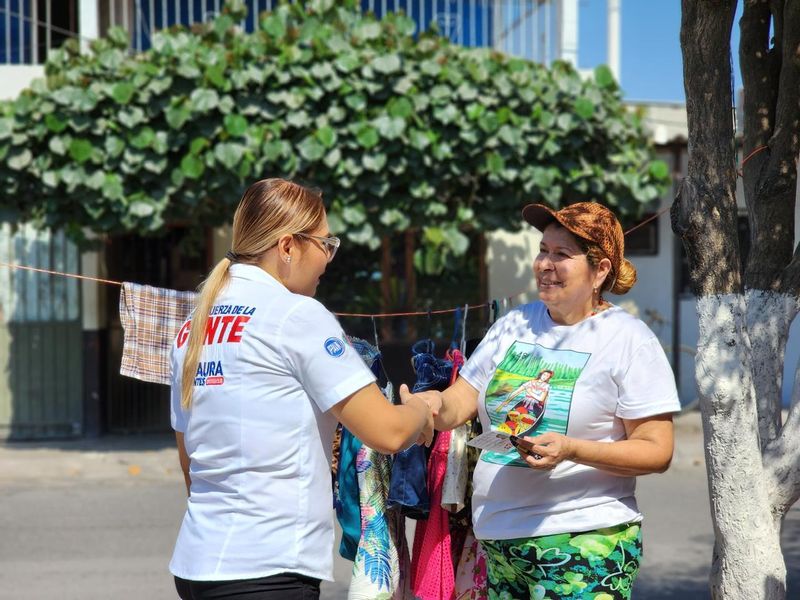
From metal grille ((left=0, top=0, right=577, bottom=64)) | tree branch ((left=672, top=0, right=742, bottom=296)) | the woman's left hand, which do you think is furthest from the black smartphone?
metal grille ((left=0, top=0, right=577, bottom=64))

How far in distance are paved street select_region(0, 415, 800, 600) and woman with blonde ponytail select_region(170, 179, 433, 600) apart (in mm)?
3240

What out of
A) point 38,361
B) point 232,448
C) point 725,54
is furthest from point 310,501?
point 38,361

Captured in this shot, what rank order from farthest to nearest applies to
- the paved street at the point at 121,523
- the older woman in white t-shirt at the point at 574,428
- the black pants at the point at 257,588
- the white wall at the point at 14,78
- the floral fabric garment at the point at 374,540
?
the white wall at the point at 14,78
the paved street at the point at 121,523
the floral fabric garment at the point at 374,540
the older woman in white t-shirt at the point at 574,428
the black pants at the point at 257,588

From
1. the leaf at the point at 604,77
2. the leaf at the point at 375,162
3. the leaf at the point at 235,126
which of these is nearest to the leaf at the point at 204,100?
the leaf at the point at 235,126

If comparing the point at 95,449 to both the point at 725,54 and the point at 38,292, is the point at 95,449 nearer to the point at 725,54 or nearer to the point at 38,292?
the point at 38,292

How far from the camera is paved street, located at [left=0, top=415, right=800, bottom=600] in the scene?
547 centimetres

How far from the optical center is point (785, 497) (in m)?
3.06

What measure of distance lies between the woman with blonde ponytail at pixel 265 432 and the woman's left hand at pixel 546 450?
373 millimetres

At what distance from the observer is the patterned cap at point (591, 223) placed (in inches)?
108

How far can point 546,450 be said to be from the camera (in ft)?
8.09

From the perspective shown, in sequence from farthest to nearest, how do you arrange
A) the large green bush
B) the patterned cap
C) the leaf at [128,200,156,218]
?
the leaf at [128,200,156,218]
the large green bush
the patterned cap

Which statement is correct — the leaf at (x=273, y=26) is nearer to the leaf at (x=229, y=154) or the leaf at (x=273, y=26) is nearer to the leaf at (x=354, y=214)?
the leaf at (x=229, y=154)

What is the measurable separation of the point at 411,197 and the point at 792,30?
17.7 ft

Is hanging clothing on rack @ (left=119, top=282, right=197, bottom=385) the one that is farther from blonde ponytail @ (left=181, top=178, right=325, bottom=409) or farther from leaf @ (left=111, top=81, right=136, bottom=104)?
leaf @ (left=111, top=81, right=136, bottom=104)
